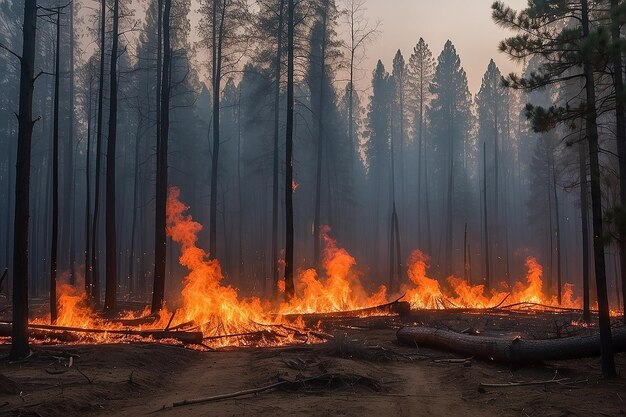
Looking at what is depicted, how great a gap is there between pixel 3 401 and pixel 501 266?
50238 mm

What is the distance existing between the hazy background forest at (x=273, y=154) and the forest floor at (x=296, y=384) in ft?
47.4

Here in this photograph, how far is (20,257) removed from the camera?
33.1ft

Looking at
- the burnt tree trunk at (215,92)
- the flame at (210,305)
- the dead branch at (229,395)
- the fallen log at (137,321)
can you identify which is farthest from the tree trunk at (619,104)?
the burnt tree trunk at (215,92)

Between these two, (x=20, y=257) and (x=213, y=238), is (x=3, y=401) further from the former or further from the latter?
(x=213, y=238)

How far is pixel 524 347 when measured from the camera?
10.1 meters

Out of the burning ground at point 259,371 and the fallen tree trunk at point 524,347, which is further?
the fallen tree trunk at point 524,347

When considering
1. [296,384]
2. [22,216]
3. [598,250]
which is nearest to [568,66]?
[598,250]

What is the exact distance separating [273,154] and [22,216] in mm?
20892

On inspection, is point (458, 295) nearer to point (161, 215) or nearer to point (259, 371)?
point (161, 215)

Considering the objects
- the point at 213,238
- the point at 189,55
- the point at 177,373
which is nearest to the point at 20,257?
the point at 177,373

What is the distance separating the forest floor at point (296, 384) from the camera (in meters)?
6.95

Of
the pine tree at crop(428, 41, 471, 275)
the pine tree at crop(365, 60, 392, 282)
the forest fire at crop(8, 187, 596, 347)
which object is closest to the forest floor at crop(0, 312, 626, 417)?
the forest fire at crop(8, 187, 596, 347)

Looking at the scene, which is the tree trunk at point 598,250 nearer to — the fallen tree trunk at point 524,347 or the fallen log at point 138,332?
the fallen tree trunk at point 524,347

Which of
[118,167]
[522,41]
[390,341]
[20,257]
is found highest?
[118,167]
